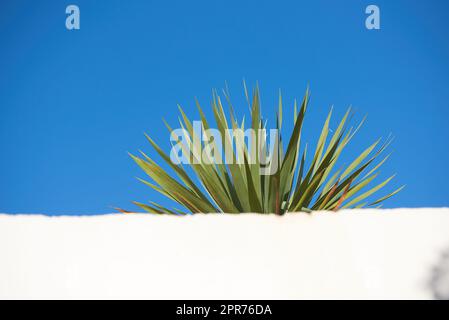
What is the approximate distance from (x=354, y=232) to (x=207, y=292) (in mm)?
352

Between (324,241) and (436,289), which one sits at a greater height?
(324,241)

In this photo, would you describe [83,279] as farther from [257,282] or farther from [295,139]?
[295,139]

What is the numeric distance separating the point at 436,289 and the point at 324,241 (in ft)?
0.85

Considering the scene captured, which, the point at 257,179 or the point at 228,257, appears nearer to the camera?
the point at 228,257

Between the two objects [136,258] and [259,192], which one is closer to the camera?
[136,258]

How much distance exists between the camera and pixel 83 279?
0.96 m

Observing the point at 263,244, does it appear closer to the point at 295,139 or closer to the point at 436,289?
the point at 436,289
